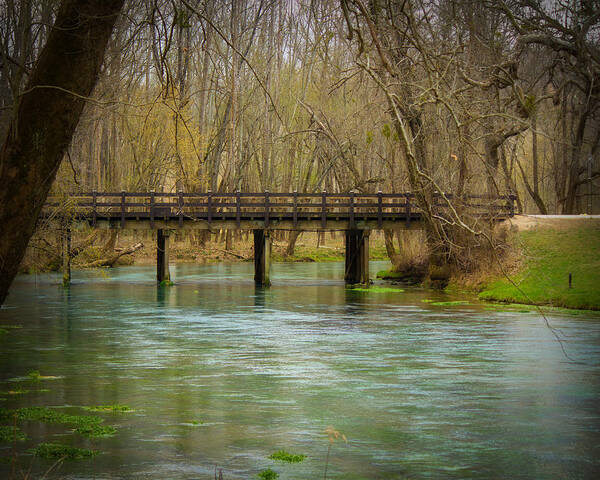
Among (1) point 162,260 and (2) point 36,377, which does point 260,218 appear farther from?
(2) point 36,377

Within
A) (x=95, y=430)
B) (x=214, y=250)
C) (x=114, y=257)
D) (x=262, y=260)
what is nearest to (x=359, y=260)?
(x=262, y=260)

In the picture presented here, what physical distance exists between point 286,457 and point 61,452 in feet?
9.34

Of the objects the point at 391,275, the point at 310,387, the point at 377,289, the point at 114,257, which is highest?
the point at 114,257

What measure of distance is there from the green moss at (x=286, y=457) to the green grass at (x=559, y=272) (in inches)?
807

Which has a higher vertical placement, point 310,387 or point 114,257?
point 114,257

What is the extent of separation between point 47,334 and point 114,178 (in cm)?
3522

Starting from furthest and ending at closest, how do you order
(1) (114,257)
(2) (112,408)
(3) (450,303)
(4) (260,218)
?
(1) (114,257) < (4) (260,218) < (3) (450,303) < (2) (112,408)

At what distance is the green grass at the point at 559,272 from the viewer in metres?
31.7

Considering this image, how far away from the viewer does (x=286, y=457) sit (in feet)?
35.3

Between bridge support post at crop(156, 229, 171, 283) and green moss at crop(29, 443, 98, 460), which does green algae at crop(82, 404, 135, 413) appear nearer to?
green moss at crop(29, 443, 98, 460)

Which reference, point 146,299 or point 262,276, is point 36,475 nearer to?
point 146,299

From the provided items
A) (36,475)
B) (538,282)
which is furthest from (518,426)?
(538,282)

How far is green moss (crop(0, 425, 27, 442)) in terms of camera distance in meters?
11.4

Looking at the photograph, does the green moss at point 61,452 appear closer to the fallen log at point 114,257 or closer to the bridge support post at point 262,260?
the bridge support post at point 262,260
